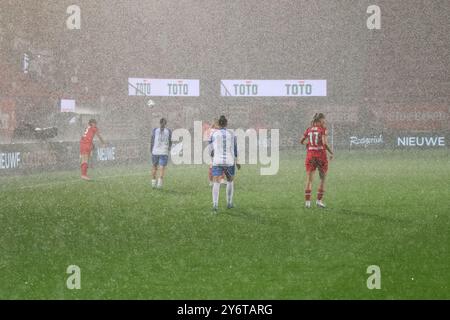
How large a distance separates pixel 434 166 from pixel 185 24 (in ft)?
95.0

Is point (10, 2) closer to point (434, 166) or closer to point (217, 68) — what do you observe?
point (217, 68)

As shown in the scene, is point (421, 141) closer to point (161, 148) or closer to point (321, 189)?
point (161, 148)

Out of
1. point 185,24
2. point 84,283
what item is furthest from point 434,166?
point 185,24

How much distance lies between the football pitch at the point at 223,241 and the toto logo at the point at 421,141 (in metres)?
23.4

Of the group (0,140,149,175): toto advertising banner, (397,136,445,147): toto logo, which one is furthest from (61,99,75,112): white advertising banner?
(397,136,445,147): toto logo

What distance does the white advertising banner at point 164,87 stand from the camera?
173 feet

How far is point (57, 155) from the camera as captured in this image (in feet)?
102

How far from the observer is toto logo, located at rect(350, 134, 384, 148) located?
47.8 metres

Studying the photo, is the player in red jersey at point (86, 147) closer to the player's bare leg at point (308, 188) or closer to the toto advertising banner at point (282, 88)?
the player's bare leg at point (308, 188)

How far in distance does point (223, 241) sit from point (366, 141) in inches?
1438

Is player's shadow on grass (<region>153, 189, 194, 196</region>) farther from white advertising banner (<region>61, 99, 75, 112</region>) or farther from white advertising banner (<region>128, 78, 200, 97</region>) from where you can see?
white advertising banner (<region>128, 78, 200, 97</region>)

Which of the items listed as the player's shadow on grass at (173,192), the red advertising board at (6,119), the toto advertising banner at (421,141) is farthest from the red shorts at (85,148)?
the toto advertising banner at (421,141)

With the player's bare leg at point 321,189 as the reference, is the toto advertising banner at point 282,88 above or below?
above

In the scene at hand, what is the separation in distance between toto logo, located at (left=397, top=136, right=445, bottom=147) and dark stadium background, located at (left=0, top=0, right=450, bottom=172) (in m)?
5.29
